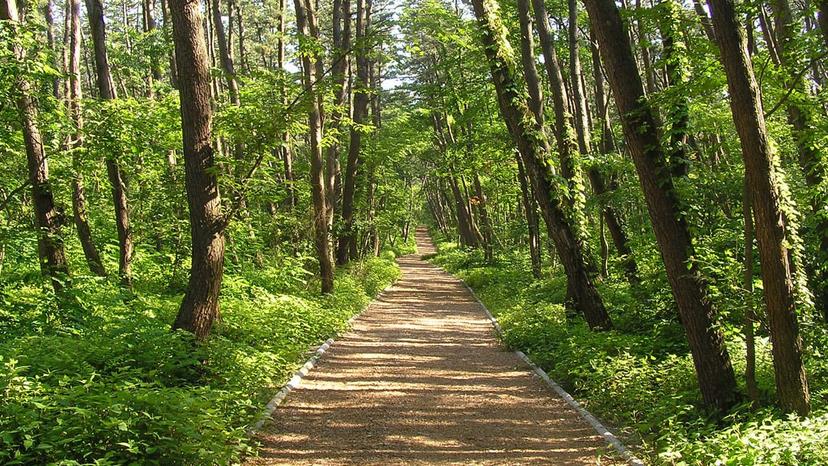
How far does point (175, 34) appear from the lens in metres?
7.50

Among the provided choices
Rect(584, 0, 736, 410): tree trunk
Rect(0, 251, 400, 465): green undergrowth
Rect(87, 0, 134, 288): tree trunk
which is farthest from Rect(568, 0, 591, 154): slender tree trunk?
Rect(87, 0, 134, 288): tree trunk

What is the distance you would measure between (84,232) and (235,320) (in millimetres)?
4374

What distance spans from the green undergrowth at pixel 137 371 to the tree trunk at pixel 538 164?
452cm

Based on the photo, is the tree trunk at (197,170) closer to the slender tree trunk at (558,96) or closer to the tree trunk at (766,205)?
the tree trunk at (766,205)

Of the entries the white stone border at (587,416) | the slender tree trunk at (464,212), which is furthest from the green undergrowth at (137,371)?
the slender tree trunk at (464,212)

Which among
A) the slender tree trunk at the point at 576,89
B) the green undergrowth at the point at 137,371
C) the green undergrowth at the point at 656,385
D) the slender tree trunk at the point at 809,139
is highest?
the slender tree trunk at the point at 576,89

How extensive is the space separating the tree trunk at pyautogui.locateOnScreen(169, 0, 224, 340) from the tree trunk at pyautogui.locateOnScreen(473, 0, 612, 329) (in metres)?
4.91

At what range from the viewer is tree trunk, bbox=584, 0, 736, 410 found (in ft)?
19.5

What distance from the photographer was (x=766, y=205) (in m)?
5.14

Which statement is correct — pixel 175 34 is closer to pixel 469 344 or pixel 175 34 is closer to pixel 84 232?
pixel 84 232

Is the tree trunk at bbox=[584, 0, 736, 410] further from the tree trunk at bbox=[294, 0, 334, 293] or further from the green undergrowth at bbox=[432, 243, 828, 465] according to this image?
the tree trunk at bbox=[294, 0, 334, 293]

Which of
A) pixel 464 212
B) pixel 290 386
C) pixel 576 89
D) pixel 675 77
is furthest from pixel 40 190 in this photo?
pixel 464 212

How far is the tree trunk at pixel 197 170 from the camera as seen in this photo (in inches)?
291

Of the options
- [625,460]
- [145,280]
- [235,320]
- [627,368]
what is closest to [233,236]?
[145,280]
